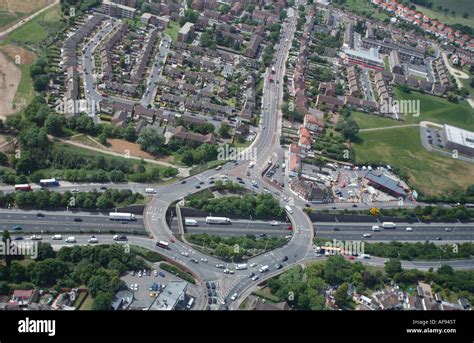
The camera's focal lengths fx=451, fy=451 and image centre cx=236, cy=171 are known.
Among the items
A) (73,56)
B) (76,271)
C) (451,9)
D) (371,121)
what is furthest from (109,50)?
(451,9)

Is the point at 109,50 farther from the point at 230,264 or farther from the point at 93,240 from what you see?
the point at 230,264

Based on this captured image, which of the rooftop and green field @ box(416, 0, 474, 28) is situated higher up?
green field @ box(416, 0, 474, 28)

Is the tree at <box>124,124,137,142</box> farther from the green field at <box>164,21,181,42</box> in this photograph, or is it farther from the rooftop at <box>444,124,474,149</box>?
the rooftop at <box>444,124,474,149</box>

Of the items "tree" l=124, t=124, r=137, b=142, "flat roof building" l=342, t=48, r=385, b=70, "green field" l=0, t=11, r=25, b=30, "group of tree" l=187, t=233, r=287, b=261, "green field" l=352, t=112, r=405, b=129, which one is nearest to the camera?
"group of tree" l=187, t=233, r=287, b=261

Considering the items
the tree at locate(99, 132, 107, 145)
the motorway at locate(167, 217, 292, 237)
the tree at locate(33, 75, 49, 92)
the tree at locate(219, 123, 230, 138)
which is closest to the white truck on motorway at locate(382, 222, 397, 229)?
the motorway at locate(167, 217, 292, 237)

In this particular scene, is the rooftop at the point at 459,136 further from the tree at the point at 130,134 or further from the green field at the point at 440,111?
the tree at the point at 130,134

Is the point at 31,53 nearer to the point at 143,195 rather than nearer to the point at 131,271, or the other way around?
the point at 143,195

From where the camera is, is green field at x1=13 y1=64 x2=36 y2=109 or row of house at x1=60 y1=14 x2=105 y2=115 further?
row of house at x1=60 y1=14 x2=105 y2=115

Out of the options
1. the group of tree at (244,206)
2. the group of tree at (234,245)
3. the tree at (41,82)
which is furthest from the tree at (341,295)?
the tree at (41,82)
